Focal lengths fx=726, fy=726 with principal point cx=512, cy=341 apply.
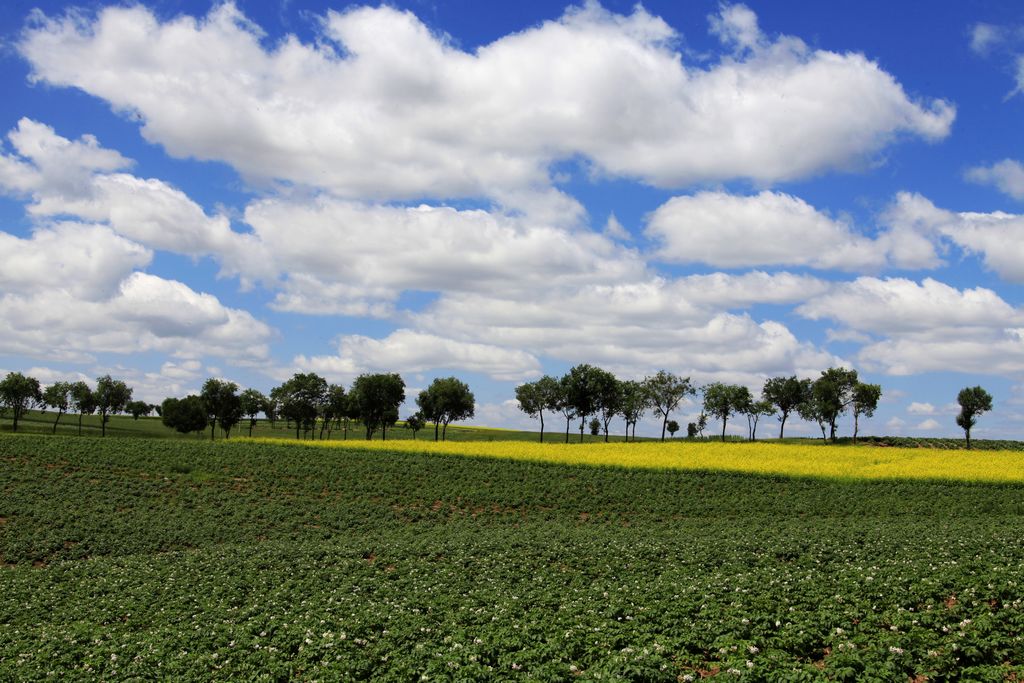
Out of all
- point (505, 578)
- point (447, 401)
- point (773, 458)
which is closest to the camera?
point (505, 578)

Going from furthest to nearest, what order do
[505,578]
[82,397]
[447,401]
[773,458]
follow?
[82,397], [447,401], [773,458], [505,578]

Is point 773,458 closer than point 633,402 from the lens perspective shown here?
Yes

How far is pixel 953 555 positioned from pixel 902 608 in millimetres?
7750

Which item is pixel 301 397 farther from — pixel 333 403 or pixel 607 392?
pixel 607 392

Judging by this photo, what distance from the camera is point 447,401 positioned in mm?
119562

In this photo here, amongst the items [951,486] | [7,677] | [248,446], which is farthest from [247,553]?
[951,486]

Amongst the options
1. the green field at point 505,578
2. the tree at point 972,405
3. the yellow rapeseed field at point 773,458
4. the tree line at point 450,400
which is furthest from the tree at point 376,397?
the tree at point 972,405

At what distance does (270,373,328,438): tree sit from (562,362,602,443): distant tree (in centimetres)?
4461

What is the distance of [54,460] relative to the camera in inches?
2039

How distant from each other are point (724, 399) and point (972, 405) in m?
40.0

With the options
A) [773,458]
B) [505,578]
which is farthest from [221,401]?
[505,578]

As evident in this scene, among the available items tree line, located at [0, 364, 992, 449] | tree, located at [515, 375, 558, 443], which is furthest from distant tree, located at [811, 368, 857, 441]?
tree, located at [515, 375, 558, 443]

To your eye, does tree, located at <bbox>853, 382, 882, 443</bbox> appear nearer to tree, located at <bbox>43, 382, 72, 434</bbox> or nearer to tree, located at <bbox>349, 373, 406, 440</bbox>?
tree, located at <bbox>349, 373, 406, 440</bbox>

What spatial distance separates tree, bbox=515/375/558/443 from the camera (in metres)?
126
